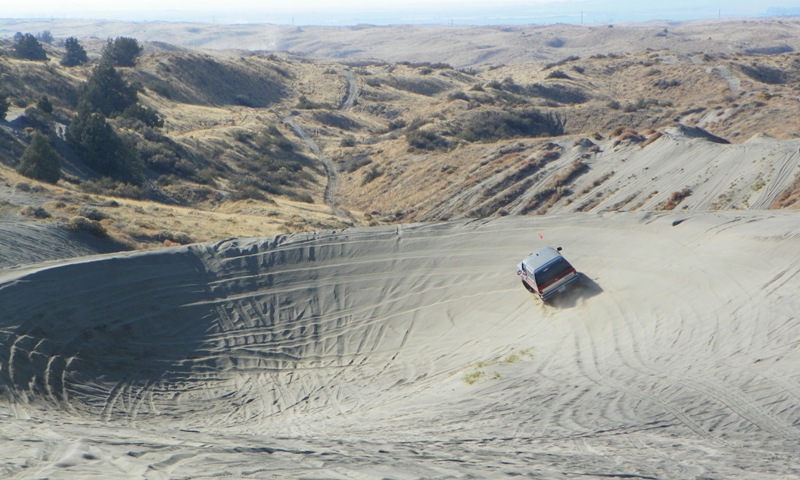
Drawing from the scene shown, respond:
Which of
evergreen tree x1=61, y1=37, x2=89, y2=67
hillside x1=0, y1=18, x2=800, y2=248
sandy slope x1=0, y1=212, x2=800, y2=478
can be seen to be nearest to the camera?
sandy slope x1=0, y1=212, x2=800, y2=478

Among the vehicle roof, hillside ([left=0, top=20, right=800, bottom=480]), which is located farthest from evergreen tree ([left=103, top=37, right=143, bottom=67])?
the vehicle roof

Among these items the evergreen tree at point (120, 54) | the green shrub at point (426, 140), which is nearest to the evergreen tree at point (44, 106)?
the green shrub at point (426, 140)

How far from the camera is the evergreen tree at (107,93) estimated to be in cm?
5791

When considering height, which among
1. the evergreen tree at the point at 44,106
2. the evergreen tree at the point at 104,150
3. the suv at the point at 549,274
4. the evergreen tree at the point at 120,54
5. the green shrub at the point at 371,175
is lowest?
the green shrub at the point at 371,175

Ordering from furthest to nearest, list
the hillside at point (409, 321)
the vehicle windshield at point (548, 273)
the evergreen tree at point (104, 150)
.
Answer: the evergreen tree at point (104, 150) → the vehicle windshield at point (548, 273) → the hillside at point (409, 321)

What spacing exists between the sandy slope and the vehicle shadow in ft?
0.29

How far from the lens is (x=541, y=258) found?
64.1 feet

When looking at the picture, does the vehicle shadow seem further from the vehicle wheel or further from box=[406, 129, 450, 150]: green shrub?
box=[406, 129, 450, 150]: green shrub

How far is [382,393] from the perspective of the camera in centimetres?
1692

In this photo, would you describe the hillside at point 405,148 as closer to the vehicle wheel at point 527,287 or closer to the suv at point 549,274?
the vehicle wheel at point 527,287

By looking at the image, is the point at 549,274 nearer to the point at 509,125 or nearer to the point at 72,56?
the point at 509,125

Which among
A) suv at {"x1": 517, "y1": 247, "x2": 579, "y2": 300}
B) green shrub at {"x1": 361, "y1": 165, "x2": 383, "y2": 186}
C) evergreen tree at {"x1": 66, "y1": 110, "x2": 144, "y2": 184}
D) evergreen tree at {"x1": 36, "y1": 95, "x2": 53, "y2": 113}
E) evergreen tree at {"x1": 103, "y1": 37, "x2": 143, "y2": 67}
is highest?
evergreen tree at {"x1": 103, "y1": 37, "x2": 143, "y2": 67}

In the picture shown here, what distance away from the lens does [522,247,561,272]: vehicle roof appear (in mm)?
19266

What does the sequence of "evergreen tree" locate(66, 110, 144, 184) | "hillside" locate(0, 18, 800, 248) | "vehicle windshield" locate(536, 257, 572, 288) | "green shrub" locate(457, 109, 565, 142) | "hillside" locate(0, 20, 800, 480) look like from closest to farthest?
"hillside" locate(0, 20, 800, 480)
"vehicle windshield" locate(536, 257, 572, 288)
"hillside" locate(0, 18, 800, 248)
"evergreen tree" locate(66, 110, 144, 184)
"green shrub" locate(457, 109, 565, 142)
